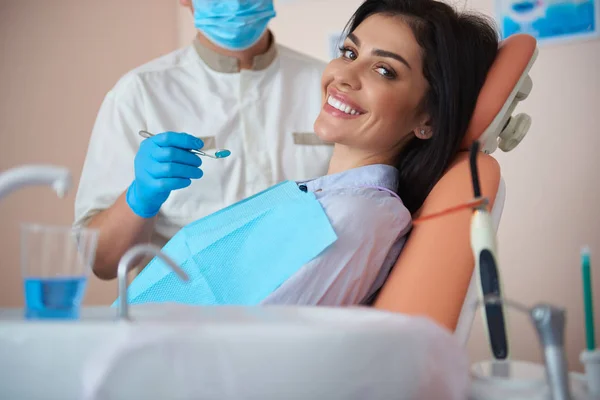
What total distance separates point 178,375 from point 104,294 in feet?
8.64

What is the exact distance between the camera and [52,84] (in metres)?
3.07

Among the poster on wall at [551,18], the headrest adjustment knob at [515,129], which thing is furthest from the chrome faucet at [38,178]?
the poster on wall at [551,18]

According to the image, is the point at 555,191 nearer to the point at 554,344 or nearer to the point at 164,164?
the point at 164,164

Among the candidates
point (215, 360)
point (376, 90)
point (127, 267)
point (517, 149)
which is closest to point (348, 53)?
point (376, 90)

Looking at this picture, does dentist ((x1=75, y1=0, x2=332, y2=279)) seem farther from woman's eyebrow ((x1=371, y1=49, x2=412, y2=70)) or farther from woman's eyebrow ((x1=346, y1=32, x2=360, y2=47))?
woman's eyebrow ((x1=371, y1=49, x2=412, y2=70))

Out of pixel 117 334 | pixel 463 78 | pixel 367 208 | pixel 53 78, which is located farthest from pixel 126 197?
pixel 53 78

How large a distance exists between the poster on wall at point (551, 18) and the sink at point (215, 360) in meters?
2.38

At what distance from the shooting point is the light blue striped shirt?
54.0 inches

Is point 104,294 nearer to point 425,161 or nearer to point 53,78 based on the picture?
point 53,78

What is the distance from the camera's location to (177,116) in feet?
6.86

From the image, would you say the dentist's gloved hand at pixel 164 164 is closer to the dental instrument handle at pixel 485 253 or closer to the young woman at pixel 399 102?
the young woman at pixel 399 102

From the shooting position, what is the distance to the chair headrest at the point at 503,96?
1.53 metres

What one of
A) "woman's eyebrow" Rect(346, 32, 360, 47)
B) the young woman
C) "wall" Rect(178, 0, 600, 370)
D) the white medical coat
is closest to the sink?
the young woman

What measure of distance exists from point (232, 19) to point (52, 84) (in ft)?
4.50
